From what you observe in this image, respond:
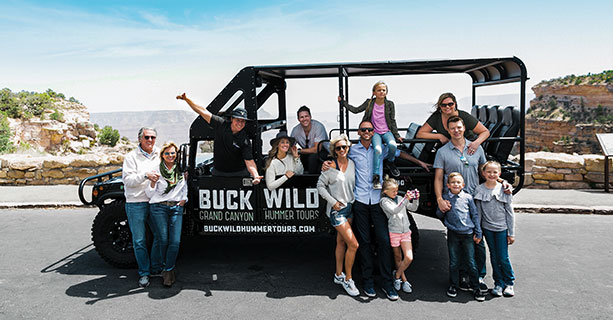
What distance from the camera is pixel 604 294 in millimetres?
4738

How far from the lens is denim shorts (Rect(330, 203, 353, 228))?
15.8 ft

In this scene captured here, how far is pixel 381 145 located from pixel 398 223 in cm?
84

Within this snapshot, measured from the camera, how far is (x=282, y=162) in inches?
205

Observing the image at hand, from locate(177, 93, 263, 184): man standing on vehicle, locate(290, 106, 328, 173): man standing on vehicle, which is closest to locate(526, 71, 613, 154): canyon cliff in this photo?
locate(290, 106, 328, 173): man standing on vehicle

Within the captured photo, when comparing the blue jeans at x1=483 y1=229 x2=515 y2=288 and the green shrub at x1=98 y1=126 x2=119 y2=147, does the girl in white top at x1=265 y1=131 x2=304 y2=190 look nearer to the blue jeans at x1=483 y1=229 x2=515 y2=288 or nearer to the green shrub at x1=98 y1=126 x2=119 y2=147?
the blue jeans at x1=483 y1=229 x2=515 y2=288

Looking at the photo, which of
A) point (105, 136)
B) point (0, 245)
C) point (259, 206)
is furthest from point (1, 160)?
point (105, 136)

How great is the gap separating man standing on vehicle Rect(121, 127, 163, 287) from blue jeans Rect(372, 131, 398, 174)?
7.65 feet

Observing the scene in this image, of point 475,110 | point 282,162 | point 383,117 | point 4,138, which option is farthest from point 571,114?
point 282,162

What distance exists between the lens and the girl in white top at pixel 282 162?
5090 millimetres

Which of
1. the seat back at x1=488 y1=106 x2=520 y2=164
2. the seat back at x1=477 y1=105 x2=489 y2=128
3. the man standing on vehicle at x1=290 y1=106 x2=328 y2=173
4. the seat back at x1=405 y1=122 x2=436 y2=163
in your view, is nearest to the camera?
the seat back at x1=488 y1=106 x2=520 y2=164

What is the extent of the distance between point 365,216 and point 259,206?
4.14 feet

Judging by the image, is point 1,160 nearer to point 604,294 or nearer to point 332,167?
point 332,167

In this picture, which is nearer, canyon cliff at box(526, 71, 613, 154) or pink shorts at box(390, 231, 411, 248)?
pink shorts at box(390, 231, 411, 248)

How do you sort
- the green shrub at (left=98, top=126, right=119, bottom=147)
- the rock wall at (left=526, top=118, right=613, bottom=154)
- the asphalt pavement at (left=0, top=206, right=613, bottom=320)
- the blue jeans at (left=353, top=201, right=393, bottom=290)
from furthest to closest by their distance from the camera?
the rock wall at (left=526, top=118, right=613, bottom=154) → the green shrub at (left=98, top=126, right=119, bottom=147) → the blue jeans at (left=353, top=201, right=393, bottom=290) → the asphalt pavement at (left=0, top=206, right=613, bottom=320)
